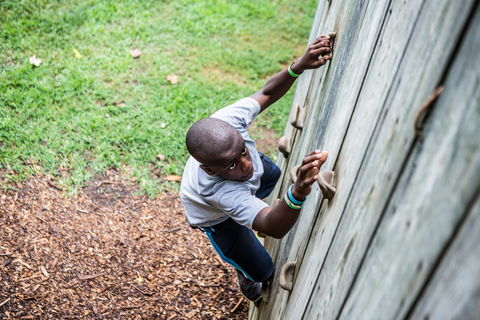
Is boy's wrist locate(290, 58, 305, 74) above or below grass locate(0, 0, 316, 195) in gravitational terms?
above

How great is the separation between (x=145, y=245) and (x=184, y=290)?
60cm

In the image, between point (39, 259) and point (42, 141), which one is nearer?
point (39, 259)

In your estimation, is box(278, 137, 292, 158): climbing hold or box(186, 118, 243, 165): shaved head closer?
box(186, 118, 243, 165): shaved head

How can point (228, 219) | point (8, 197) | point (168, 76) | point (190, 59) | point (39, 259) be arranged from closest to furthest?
point (228, 219)
point (39, 259)
point (8, 197)
point (168, 76)
point (190, 59)

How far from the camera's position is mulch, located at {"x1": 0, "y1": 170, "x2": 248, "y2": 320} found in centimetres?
315

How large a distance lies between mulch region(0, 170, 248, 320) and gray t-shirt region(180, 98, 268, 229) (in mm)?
1164

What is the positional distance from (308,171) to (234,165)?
0.68 m

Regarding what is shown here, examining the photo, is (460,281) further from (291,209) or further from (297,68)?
Result: (297,68)

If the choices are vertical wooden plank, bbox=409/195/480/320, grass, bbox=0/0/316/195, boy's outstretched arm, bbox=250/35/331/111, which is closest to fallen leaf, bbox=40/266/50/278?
grass, bbox=0/0/316/195

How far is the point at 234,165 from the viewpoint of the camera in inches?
87.4

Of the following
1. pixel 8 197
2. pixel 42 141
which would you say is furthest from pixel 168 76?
pixel 8 197

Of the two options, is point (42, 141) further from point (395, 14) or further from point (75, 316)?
point (395, 14)

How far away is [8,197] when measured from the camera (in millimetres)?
3703

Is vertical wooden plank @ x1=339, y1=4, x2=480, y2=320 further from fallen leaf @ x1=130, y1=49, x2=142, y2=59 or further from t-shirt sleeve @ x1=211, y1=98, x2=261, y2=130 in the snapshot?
fallen leaf @ x1=130, y1=49, x2=142, y2=59
